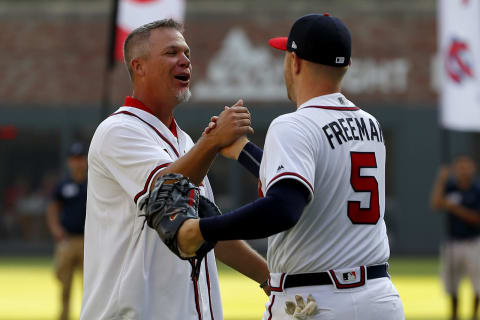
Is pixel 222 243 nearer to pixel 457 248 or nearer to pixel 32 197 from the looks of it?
pixel 457 248

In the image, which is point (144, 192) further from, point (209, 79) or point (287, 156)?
point (209, 79)

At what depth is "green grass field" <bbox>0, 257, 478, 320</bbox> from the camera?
Result: 46.5 ft

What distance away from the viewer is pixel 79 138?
29484mm

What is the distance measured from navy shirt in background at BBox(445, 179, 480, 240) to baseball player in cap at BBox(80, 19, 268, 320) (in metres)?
10.2

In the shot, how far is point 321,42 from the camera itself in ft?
13.9

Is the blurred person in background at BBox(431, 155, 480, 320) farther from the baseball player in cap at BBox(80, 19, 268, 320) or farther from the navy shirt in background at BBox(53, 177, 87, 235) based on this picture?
the baseball player in cap at BBox(80, 19, 268, 320)

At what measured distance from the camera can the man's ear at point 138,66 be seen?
15.8 feet

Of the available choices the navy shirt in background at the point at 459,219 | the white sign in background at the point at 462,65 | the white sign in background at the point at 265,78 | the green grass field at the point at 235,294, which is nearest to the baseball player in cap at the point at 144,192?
the white sign in background at the point at 462,65

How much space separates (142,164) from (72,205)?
30.0ft

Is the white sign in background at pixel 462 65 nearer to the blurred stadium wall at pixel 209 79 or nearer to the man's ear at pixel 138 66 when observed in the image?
the man's ear at pixel 138 66

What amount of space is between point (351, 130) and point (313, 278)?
702mm

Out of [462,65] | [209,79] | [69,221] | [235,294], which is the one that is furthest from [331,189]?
[209,79]

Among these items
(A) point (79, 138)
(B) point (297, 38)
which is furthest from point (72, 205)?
(A) point (79, 138)

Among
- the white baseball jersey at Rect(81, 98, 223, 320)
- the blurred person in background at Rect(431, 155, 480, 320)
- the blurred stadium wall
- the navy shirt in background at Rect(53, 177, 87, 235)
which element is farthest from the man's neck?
the blurred stadium wall
